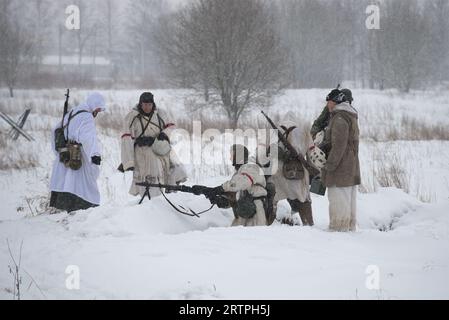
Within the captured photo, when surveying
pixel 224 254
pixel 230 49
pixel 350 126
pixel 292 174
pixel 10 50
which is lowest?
pixel 224 254

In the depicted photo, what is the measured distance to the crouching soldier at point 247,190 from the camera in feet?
17.5

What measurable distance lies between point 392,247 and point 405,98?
27875mm

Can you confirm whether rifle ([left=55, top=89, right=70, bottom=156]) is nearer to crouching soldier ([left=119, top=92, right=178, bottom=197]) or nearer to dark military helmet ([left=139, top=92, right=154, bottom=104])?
crouching soldier ([left=119, top=92, right=178, bottom=197])

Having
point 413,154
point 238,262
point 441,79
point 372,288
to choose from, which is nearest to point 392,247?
point 372,288

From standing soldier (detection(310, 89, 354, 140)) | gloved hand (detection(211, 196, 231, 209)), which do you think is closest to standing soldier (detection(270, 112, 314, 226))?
standing soldier (detection(310, 89, 354, 140))

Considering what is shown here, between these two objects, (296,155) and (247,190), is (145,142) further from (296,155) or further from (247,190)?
(296,155)

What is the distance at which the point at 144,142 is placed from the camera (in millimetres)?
6215

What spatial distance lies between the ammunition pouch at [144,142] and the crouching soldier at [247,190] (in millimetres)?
1258

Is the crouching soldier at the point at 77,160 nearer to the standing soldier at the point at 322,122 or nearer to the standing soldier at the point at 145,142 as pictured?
the standing soldier at the point at 145,142

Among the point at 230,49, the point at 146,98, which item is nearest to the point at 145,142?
the point at 146,98

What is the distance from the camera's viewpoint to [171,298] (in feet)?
10.8

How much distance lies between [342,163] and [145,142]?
2519 millimetres

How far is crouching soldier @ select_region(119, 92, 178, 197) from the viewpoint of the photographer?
6141mm
